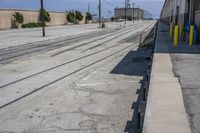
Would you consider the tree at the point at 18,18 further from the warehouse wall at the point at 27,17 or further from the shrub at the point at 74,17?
the shrub at the point at 74,17

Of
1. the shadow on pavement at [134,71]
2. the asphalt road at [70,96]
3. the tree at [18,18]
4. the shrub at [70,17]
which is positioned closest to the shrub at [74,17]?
the shrub at [70,17]

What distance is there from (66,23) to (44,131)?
82999 millimetres

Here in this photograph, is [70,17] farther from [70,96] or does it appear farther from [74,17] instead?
[70,96]

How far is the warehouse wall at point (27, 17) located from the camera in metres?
59.3

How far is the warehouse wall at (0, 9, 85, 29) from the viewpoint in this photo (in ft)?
195

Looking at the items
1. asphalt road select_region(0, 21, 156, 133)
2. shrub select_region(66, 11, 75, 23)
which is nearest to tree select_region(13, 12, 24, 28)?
shrub select_region(66, 11, 75, 23)

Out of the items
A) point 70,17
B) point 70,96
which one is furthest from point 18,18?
point 70,96

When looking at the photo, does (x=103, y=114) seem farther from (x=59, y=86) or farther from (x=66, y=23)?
(x=66, y=23)

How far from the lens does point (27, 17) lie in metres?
69.8

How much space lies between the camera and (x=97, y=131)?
6027mm

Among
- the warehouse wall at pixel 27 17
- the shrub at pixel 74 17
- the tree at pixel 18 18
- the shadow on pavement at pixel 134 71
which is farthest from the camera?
the shrub at pixel 74 17

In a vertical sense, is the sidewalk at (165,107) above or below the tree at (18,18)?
below

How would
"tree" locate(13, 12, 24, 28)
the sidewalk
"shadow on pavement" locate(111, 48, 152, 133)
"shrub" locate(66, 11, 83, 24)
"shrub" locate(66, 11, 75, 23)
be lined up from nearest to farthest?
the sidewalk < "shadow on pavement" locate(111, 48, 152, 133) < "tree" locate(13, 12, 24, 28) < "shrub" locate(66, 11, 75, 23) < "shrub" locate(66, 11, 83, 24)

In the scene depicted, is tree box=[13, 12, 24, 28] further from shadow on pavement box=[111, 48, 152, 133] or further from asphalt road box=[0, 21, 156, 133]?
asphalt road box=[0, 21, 156, 133]
